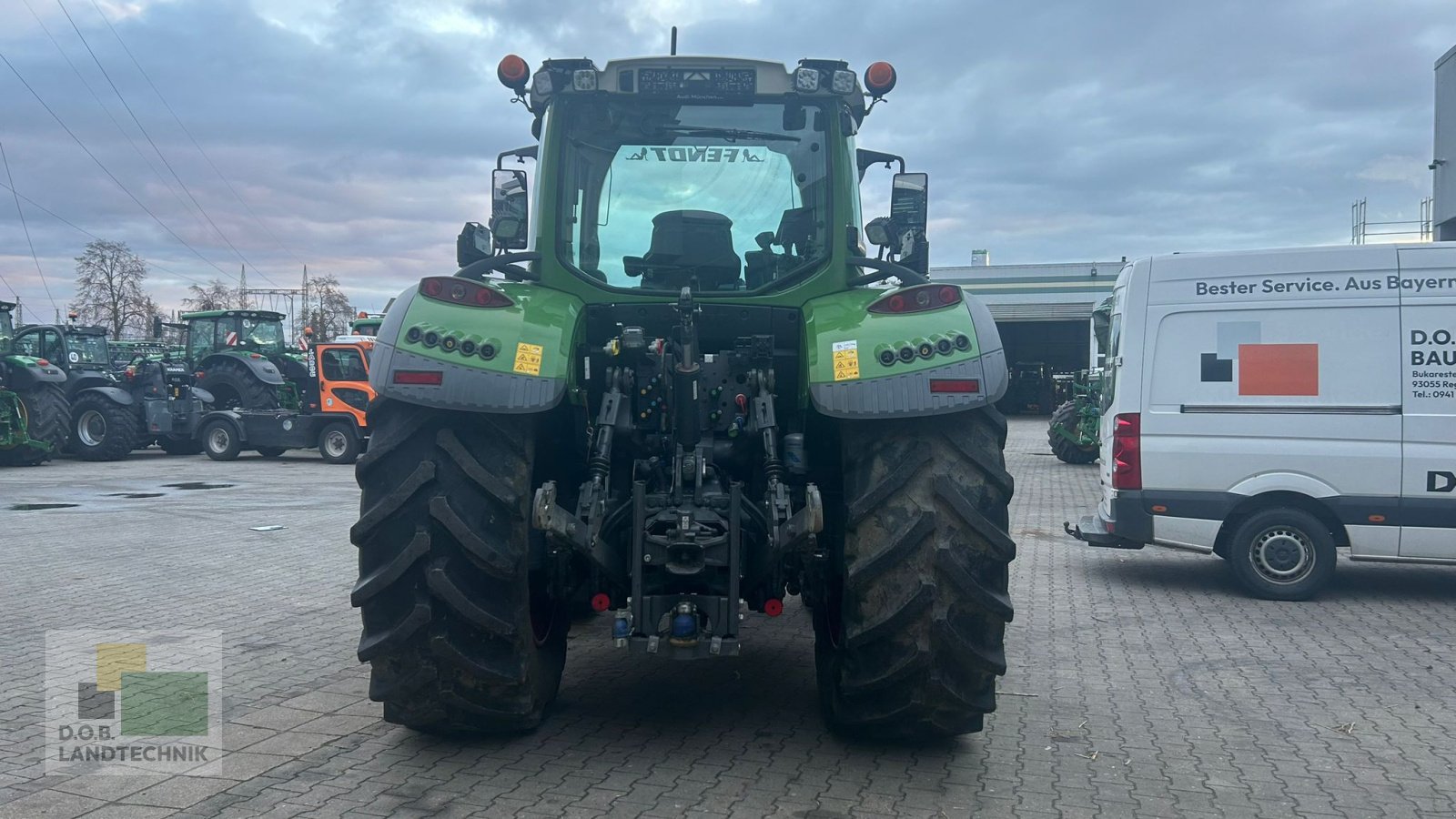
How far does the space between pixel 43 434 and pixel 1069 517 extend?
18.4 meters

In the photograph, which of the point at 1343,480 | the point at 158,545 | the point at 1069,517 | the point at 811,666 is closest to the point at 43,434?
the point at 158,545

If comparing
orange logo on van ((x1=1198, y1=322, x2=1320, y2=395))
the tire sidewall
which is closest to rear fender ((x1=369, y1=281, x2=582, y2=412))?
orange logo on van ((x1=1198, y1=322, x2=1320, y2=395))

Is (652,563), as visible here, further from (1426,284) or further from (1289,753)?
(1426,284)

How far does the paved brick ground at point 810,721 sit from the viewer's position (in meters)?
4.26

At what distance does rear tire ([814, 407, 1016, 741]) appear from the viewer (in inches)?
170

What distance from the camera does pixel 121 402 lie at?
22.5m

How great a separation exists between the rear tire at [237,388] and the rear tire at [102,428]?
1.88 metres

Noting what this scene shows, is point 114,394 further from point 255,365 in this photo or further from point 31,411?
point 255,365

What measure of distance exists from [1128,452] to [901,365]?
5.22 meters

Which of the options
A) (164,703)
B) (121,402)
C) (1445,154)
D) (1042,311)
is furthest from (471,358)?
(1042,311)

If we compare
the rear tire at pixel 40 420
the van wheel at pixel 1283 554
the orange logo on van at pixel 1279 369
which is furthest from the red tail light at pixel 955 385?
the rear tire at pixel 40 420

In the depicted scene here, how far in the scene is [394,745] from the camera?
481 cm

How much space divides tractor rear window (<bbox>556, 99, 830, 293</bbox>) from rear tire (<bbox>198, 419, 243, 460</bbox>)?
19039mm

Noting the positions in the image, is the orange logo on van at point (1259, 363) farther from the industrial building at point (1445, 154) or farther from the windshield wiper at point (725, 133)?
the industrial building at point (1445, 154)
